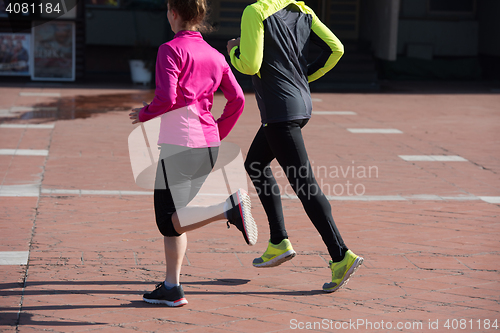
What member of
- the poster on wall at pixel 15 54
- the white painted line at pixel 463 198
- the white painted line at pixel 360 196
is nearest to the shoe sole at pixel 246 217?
the white painted line at pixel 360 196

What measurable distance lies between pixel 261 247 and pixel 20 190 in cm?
258

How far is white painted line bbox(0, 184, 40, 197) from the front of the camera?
215 inches

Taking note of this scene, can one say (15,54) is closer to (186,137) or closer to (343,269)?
(186,137)

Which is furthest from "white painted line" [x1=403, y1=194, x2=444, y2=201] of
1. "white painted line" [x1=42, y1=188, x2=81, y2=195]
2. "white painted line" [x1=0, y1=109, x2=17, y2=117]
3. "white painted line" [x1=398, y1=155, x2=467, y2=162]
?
"white painted line" [x1=0, y1=109, x2=17, y2=117]

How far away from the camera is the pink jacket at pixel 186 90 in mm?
2908

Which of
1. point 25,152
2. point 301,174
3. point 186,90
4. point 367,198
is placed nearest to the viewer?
point 186,90

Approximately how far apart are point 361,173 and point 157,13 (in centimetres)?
1307

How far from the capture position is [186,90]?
301 cm

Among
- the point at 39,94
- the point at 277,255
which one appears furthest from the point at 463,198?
the point at 39,94

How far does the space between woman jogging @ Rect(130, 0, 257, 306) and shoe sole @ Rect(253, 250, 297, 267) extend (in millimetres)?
562

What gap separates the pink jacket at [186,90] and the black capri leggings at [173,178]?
0.15 feet

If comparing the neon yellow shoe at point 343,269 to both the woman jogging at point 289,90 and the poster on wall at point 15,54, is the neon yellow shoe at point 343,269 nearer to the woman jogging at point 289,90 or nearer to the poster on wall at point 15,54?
the woman jogging at point 289,90

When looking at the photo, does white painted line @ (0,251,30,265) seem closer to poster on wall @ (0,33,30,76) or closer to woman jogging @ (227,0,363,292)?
woman jogging @ (227,0,363,292)

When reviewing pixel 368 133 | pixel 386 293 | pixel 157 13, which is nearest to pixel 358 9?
pixel 157 13
